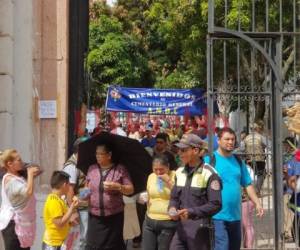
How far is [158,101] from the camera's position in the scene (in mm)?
15906

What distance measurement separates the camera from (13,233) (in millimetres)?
7102

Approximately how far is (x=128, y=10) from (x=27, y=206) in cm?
2853

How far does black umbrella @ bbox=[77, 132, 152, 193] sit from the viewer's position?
651 cm

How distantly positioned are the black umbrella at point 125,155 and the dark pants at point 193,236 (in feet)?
2.64

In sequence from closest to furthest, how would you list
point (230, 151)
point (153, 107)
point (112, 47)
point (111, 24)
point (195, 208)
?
point (195, 208), point (230, 151), point (153, 107), point (112, 47), point (111, 24)

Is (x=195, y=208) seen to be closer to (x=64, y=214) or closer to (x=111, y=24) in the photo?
(x=64, y=214)

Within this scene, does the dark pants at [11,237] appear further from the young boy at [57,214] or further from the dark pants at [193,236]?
the dark pants at [193,236]

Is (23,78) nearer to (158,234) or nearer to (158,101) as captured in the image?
(158,234)

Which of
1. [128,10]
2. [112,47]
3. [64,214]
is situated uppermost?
[128,10]

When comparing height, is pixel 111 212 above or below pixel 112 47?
below

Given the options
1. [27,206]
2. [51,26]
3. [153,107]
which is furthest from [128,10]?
[27,206]

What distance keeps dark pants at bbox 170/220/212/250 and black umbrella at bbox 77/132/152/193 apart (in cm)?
81

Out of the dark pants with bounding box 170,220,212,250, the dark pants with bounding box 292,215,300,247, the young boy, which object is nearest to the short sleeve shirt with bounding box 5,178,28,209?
the young boy

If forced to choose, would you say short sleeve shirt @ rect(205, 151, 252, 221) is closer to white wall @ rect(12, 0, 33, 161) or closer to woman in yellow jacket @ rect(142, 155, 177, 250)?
woman in yellow jacket @ rect(142, 155, 177, 250)
